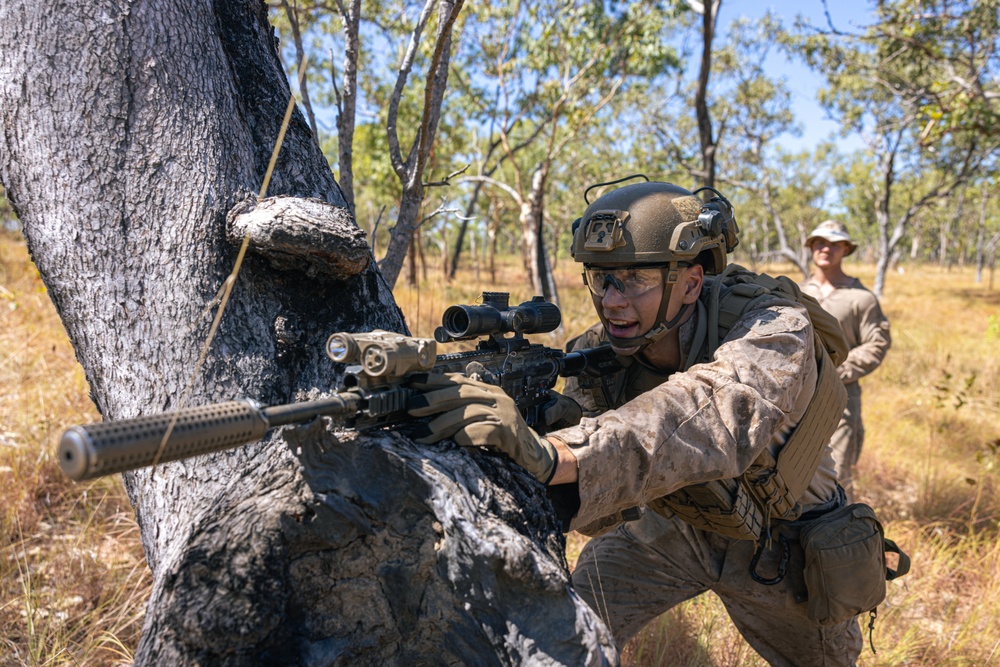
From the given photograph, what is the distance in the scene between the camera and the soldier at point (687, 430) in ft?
6.25

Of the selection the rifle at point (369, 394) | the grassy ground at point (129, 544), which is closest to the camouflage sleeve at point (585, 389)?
the rifle at point (369, 394)

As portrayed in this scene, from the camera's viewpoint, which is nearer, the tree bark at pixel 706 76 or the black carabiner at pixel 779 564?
the black carabiner at pixel 779 564

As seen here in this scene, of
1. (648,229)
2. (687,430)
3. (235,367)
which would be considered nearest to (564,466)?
(687,430)

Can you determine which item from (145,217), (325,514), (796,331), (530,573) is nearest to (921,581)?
(796,331)

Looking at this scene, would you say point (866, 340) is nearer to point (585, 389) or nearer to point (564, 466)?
point (585, 389)

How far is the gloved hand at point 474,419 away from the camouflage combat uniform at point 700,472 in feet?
0.71

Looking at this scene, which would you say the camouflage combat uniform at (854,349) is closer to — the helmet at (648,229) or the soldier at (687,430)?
the soldier at (687,430)

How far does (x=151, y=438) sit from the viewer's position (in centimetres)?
115

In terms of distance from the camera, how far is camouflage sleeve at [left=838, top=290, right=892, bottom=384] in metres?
5.51

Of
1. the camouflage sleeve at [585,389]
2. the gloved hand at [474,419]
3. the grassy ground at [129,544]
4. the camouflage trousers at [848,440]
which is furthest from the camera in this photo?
the camouflage trousers at [848,440]

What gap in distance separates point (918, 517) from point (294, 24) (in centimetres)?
569

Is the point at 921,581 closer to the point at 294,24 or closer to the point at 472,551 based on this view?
the point at 472,551

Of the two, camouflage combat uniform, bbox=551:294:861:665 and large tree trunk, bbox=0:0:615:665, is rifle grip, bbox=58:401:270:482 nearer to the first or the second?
large tree trunk, bbox=0:0:615:665

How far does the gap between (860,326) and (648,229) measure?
13.3 ft
